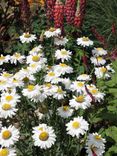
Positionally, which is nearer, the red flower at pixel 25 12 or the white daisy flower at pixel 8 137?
the white daisy flower at pixel 8 137

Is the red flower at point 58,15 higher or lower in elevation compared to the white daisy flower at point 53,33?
higher

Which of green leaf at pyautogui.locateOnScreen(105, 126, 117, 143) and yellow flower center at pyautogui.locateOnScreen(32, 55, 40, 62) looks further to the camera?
yellow flower center at pyautogui.locateOnScreen(32, 55, 40, 62)

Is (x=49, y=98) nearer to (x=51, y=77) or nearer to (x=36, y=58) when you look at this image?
(x=51, y=77)

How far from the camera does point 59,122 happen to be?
3.22 metres

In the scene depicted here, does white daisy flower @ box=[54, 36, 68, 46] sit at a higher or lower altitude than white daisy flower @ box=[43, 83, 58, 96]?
higher

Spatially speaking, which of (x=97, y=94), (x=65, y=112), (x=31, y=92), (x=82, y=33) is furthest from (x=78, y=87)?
(x=82, y=33)

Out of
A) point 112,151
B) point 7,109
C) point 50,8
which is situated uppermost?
point 50,8

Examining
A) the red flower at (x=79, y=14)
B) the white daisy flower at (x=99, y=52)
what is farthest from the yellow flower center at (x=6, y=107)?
the red flower at (x=79, y=14)

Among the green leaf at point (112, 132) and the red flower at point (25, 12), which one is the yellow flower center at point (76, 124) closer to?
the green leaf at point (112, 132)

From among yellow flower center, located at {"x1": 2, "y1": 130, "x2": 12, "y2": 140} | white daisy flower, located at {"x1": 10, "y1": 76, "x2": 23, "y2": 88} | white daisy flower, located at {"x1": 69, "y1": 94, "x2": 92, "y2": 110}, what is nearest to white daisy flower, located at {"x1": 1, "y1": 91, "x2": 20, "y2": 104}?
white daisy flower, located at {"x1": 10, "y1": 76, "x2": 23, "y2": 88}

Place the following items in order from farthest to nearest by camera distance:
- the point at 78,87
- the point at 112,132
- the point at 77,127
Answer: the point at 78,87
the point at 112,132
the point at 77,127

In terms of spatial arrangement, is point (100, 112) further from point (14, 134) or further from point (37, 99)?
point (14, 134)

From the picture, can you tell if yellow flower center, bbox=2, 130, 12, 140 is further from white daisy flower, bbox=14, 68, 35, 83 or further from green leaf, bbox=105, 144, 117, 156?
green leaf, bbox=105, 144, 117, 156

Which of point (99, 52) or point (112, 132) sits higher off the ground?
point (99, 52)
